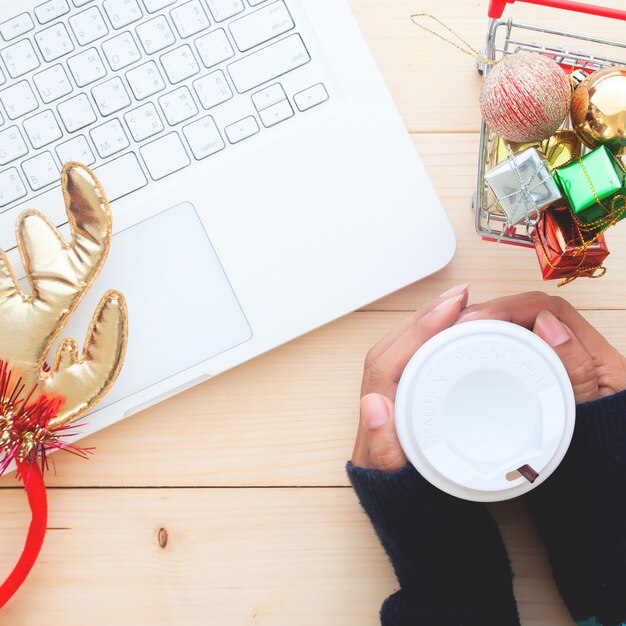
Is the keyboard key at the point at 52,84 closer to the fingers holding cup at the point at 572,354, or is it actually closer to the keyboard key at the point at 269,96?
the keyboard key at the point at 269,96

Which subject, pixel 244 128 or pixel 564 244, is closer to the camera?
pixel 564 244

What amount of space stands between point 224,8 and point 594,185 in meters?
0.28

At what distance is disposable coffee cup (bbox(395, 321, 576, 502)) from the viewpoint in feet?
1.27

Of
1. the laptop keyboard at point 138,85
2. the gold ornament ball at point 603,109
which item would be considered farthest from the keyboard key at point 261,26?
the gold ornament ball at point 603,109

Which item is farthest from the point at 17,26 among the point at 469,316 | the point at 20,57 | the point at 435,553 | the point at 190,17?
the point at 435,553

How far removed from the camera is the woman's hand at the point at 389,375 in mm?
433

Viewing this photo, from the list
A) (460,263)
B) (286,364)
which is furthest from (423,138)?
(286,364)

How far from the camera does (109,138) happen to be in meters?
0.44

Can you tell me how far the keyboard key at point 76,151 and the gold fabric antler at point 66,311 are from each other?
0.02 m

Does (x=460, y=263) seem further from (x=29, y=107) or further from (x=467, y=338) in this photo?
(x=29, y=107)

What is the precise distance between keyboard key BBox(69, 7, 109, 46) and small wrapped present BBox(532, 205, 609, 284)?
32 centimetres

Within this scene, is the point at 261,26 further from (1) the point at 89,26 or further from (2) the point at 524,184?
(2) the point at 524,184

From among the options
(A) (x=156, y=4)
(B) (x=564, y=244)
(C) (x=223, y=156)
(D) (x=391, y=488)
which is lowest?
(D) (x=391, y=488)

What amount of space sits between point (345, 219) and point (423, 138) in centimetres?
10
